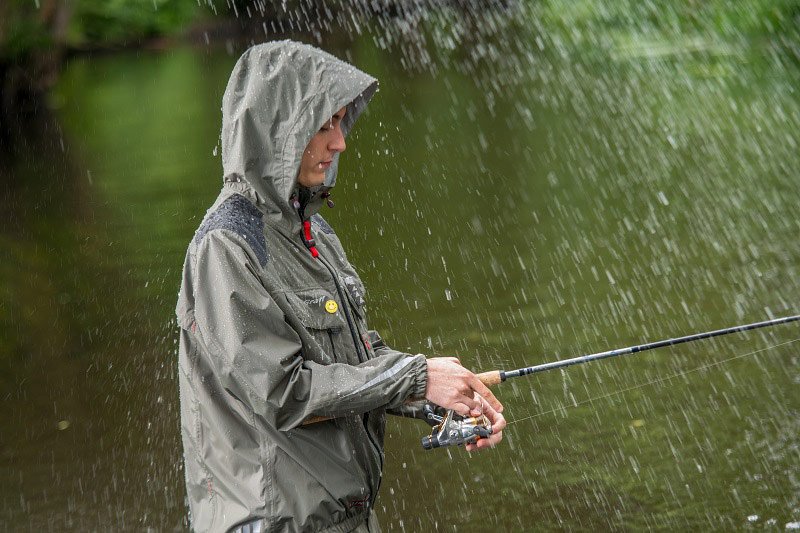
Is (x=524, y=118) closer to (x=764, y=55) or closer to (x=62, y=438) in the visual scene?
(x=764, y=55)

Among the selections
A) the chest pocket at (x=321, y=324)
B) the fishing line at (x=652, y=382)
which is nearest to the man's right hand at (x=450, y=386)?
the chest pocket at (x=321, y=324)

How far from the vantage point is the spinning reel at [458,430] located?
3.21 metres

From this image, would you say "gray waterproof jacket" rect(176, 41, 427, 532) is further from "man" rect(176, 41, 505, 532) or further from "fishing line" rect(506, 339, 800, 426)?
"fishing line" rect(506, 339, 800, 426)

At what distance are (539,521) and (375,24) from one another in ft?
128

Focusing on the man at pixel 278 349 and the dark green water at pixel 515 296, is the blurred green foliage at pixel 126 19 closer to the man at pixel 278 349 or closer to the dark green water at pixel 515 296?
the dark green water at pixel 515 296

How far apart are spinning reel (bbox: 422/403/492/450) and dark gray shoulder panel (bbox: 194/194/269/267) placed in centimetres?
79

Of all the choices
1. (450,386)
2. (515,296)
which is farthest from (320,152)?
(515,296)

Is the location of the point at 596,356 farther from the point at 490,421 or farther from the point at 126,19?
the point at 126,19

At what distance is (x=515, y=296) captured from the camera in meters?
9.01

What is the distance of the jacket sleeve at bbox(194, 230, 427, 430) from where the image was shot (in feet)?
9.06

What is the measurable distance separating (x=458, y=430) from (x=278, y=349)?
0.72 m

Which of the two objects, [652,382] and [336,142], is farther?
[652,382]

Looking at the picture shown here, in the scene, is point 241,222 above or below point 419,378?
above

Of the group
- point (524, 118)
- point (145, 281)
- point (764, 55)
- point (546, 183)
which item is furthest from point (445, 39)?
point (145, 281)
